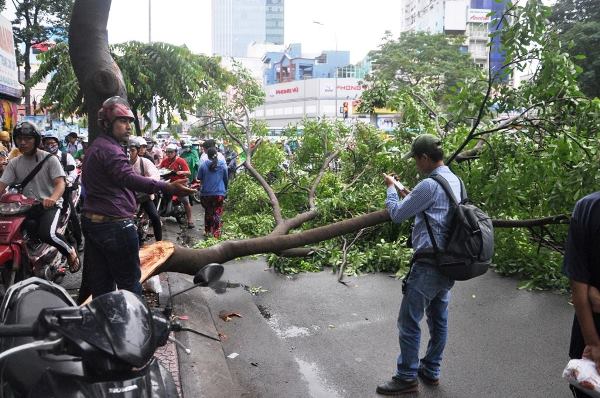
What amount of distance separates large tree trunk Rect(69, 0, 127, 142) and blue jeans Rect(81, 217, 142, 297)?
1.31 m

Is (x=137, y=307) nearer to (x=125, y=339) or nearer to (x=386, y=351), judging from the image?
(x=125, y=339)

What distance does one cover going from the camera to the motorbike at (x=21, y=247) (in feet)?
16.1

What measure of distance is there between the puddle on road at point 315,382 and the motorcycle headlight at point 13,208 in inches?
127

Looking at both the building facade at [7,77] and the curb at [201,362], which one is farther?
the building facade at [7,77]

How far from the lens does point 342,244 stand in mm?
7652

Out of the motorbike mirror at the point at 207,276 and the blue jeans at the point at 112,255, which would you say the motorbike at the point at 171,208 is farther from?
the motorbike mirror at the point at 207,276

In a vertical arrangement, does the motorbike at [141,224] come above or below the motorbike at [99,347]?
below

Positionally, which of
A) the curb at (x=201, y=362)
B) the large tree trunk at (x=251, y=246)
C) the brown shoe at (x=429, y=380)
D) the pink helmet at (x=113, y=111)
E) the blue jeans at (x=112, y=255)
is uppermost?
the pink helmet at (x=113, y=111)

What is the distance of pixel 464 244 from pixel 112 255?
8.25 feet

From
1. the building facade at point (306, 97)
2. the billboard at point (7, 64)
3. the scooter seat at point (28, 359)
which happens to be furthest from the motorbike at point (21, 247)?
the building facade at point (306, 97)

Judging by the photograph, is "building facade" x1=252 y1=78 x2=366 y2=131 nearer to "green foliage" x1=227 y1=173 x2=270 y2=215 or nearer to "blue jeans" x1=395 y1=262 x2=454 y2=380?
"green foliage" x1=227 y1=173 x2=270 y2=215

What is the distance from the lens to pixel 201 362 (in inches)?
160

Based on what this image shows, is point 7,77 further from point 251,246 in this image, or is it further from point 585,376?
point 585,376

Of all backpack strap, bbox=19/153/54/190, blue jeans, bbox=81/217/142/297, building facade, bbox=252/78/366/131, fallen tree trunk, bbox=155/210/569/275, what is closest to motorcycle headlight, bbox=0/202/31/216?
backpack strap, bbox=19/153/54/190
